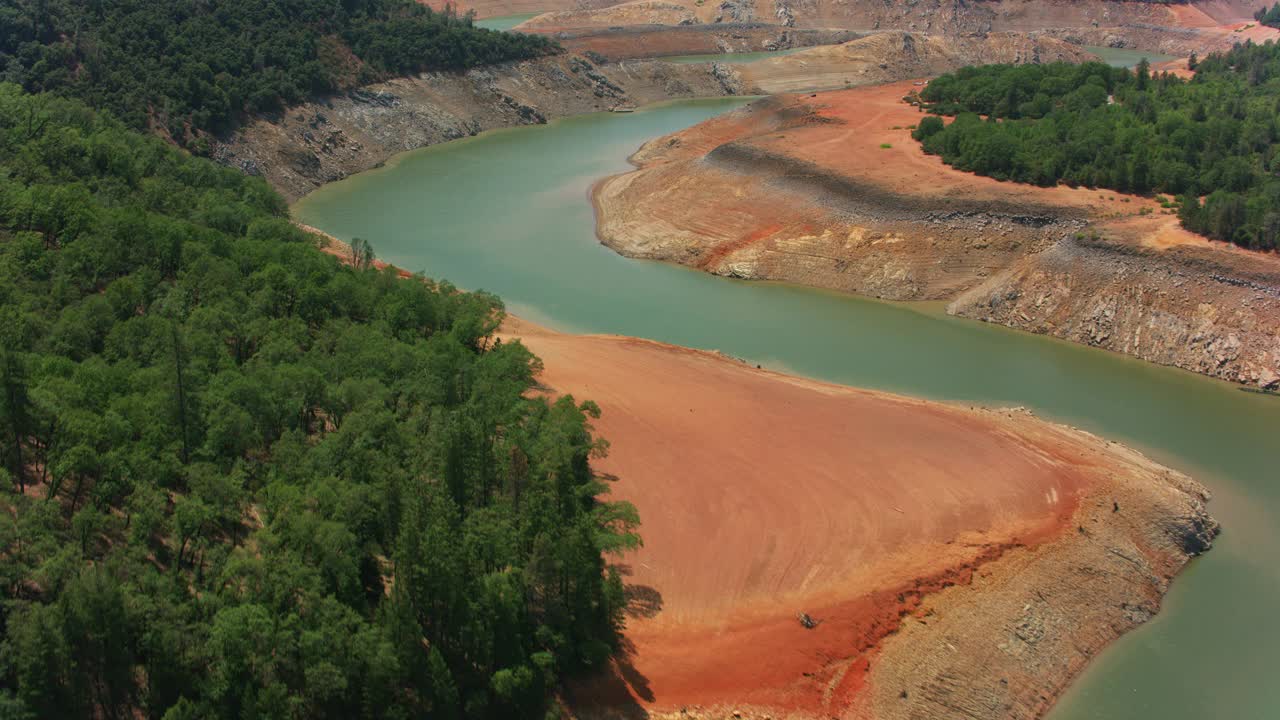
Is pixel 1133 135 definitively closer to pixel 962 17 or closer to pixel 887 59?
pixel 887 59

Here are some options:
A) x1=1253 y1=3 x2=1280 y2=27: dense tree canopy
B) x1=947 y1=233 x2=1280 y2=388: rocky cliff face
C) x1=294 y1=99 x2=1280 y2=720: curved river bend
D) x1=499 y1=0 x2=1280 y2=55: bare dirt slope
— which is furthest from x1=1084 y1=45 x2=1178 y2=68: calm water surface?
x1=947 y1=233 x2=1280 y2=388: rocky cliff face

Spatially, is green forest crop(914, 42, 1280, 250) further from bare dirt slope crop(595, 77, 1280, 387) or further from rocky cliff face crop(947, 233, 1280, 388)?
rocky cliff face crop(947, 233, 1280, 388)

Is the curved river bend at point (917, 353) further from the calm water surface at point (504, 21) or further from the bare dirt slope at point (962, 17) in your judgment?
the calm water surface at point (504, 21)

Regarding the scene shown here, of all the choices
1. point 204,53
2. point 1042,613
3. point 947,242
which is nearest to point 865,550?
point 1042,613

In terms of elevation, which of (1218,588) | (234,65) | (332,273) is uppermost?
(234,65)

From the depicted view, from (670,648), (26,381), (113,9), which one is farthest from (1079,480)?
(113,9)

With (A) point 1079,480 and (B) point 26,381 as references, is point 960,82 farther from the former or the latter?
(B) point 26,381

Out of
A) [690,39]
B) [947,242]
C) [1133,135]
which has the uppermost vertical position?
[690,39]
